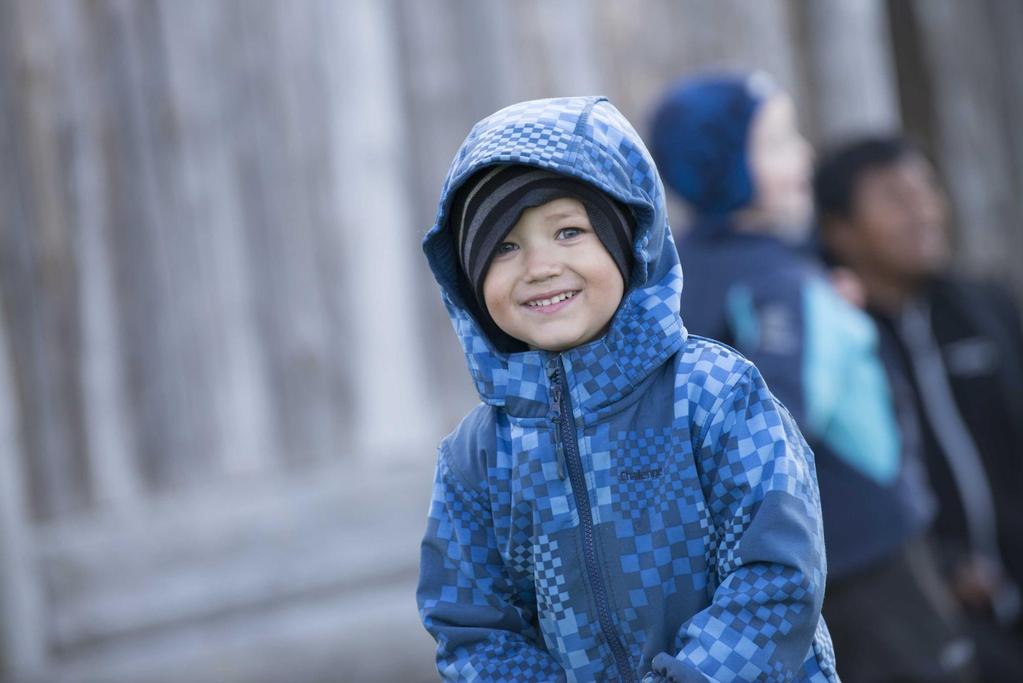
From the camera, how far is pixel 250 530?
4.13 meters

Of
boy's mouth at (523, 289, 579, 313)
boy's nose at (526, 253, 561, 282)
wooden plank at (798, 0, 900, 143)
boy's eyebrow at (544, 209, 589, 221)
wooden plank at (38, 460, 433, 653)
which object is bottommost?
wooden plank at (38, 460, 433, 653)

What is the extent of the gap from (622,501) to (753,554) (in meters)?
0.17

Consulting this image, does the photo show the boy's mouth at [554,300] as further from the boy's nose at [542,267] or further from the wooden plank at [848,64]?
the wooden plank at [848,64]

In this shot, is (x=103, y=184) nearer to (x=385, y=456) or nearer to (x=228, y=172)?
(x=228, y=172)

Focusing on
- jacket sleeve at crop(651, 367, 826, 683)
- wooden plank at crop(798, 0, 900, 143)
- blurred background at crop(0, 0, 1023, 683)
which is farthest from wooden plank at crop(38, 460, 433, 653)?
jacket sleeve at crop(651, 367, 826, 683)

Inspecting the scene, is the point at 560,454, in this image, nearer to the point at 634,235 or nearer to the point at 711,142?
the point at 634,235

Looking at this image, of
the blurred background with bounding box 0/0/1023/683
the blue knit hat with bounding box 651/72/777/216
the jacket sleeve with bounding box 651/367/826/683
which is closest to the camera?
the jacket sleeve with bounding box 651/367/826/683

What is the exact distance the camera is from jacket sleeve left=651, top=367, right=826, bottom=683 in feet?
5.33

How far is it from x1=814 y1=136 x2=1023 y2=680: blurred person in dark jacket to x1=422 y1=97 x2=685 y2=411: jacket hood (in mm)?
2427

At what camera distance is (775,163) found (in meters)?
3.31

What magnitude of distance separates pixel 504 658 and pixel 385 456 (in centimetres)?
252

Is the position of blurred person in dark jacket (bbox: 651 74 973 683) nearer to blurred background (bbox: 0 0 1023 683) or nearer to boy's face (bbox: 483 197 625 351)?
blurred background (bbox: 0 0 1023 683)

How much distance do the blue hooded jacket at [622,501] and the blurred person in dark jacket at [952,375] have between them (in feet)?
7.99

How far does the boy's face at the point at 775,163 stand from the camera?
10.8 ft
